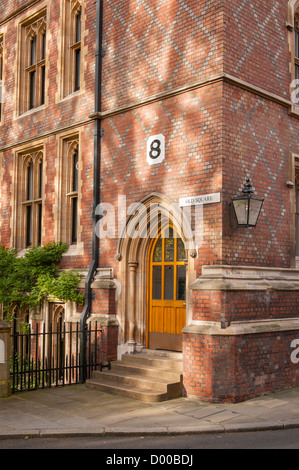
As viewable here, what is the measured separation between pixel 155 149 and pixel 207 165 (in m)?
1.35

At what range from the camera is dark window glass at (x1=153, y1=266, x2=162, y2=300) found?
10.1m

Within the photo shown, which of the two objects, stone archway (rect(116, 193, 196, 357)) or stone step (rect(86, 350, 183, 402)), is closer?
stone step (rect(86, 350, 183, 402))

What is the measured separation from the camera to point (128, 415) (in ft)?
24.4

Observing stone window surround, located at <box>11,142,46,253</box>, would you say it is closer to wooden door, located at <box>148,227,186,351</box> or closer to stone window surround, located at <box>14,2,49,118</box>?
stone window surround, located at <box>14,2,49,118</box>

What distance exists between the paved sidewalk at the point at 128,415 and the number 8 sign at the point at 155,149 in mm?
4227

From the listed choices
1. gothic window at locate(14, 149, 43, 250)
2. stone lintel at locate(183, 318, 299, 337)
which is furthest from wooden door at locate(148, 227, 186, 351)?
gothic window at locate(14, 149, 43, 250)

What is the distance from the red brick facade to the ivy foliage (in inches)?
20.1

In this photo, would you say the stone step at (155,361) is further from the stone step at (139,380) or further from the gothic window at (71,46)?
the gothic window at (71,46)

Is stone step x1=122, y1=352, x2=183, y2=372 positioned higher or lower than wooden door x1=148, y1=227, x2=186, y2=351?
lower

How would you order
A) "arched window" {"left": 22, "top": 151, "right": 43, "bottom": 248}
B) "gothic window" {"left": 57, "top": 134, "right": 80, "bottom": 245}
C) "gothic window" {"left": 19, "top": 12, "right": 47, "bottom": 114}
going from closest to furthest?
"gothic window" {"left": 57, "top": 134, "right": 80, "bottom": 245} → "arched window" {"left": 22, "top": 151, "right": 43, "bottom": 248} → "gothic window" {"left": 19, "top": 12, "right": 47, "bottom": 114}
